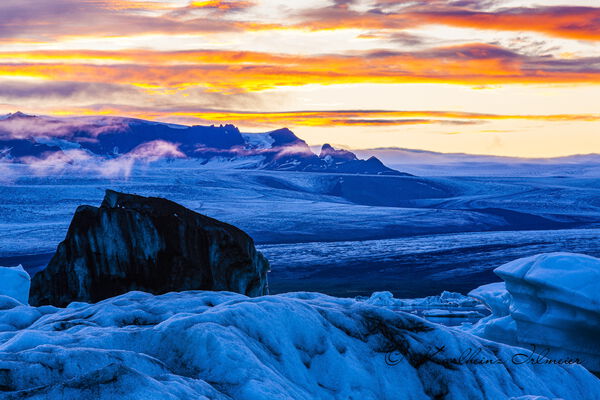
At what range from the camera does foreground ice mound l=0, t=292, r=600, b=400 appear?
6.14 meters

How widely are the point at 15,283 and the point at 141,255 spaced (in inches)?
313

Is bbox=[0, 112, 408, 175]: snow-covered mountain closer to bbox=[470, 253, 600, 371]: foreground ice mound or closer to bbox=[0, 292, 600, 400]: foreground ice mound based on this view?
bbox=[470, 253, 600, 371]: foreground ice mound

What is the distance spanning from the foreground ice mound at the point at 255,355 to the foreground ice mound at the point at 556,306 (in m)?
5.30

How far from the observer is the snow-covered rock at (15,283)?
20219mm

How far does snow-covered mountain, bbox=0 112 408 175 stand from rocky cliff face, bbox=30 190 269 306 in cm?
14035

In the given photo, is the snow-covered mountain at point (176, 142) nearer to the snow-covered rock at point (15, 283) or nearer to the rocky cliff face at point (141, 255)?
the snow-covered rock at point (15, 283)

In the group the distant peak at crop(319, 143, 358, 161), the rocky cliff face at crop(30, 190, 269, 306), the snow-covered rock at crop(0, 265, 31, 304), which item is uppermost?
the rocky cliff face at crop(30, 190, 269, 306)

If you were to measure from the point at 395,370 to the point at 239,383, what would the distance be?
2431 mm

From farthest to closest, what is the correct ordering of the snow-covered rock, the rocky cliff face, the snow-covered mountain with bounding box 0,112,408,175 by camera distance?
the snow-covered mountain with bounding box 0,112,408,175 → the snow-covered rock → the rocky cliff face

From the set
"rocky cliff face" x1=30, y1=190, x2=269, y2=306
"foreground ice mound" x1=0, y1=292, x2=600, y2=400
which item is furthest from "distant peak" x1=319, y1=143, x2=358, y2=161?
"foreground ice mound" x1=0, y1=292, x2=600, y2=400

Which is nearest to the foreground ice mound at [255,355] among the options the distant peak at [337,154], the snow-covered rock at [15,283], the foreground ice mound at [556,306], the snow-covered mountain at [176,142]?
the foreground ice mound at [556,306]

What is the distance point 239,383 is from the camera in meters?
6.55

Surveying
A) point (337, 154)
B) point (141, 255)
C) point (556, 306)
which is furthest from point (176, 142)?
point (556, 306)

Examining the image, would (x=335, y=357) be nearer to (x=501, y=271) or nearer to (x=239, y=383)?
(x=239, y=383)
